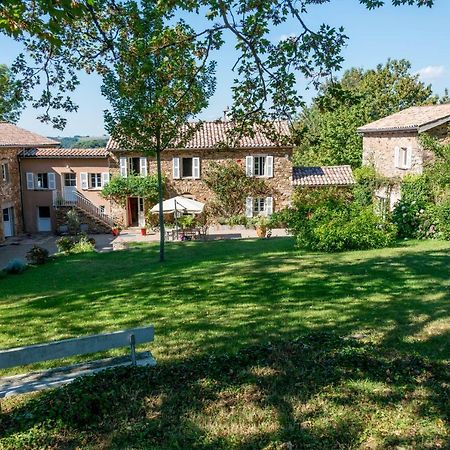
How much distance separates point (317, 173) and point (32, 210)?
738 inches

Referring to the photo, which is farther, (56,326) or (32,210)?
(32,210)

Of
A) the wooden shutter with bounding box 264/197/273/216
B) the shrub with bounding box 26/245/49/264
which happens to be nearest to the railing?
the wooden shutter with bounding box 264/197/273/216

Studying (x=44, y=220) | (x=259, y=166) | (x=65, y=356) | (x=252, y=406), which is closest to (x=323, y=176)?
(x=259, y=166)

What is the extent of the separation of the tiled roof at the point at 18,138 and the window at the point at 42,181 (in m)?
1.92

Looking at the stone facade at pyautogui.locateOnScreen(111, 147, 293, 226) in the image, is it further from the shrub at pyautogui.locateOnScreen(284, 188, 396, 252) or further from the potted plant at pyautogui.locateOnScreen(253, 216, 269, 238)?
the shrub at pyautogui.locateOnScreen(284, 188, 396, 252)

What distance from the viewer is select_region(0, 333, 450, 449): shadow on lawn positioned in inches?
145

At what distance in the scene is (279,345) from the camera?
5.58 m

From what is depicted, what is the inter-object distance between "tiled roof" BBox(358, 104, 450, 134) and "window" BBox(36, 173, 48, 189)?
20.0m

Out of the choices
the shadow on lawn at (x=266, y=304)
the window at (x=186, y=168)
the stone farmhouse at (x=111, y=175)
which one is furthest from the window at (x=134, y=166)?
the shadow on lawn at (x=266, y=304)

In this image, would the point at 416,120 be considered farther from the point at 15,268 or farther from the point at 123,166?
the point at 15,268

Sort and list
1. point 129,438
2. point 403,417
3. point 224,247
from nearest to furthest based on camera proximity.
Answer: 1. point 129,438
2. point 403,417
3. point 224,247

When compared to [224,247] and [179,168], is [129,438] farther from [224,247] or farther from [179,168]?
[179,168]

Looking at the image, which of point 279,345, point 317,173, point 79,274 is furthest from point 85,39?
point 317,173

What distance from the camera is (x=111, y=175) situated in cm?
2927
